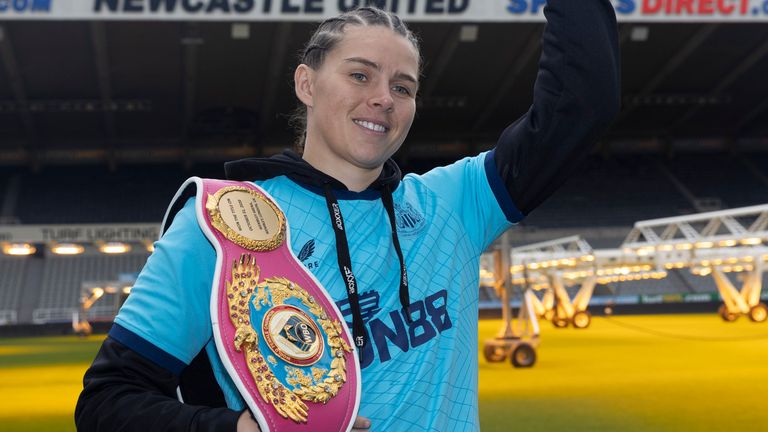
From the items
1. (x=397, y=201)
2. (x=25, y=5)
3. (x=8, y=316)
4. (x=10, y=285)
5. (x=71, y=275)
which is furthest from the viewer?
(x=71, y=275)

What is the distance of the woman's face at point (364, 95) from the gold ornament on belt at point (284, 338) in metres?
0.42

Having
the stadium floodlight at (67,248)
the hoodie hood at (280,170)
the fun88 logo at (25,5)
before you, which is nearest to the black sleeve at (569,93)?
the hoodie hood at (280,170)

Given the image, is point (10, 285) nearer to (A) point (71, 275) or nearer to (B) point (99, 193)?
(A) point (71, 275)

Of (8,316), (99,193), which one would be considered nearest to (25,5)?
(8,316)

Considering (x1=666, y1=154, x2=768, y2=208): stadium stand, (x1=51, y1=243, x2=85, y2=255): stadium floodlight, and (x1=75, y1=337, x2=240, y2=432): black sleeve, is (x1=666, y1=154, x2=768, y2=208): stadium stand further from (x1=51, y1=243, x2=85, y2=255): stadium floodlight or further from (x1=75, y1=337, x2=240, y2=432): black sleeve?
(x1=75, y1=337, x2=240, y2=432): black sleeve

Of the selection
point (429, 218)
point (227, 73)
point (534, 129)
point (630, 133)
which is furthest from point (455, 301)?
point (630, 133)

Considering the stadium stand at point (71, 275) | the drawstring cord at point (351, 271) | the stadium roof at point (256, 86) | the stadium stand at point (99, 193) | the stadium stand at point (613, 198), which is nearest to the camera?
the drawstring cord at point (351, 271)

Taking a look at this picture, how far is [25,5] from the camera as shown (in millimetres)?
21406

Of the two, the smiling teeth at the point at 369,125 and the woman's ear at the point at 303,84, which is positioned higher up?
the woman's ear at the point at 303,84

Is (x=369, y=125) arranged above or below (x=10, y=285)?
above

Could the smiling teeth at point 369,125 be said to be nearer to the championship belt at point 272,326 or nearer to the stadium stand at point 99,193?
the championship belt at point 272,326

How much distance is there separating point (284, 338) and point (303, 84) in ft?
2.44

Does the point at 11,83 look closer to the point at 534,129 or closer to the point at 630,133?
the point at 630,133

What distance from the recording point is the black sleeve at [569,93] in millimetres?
1860
